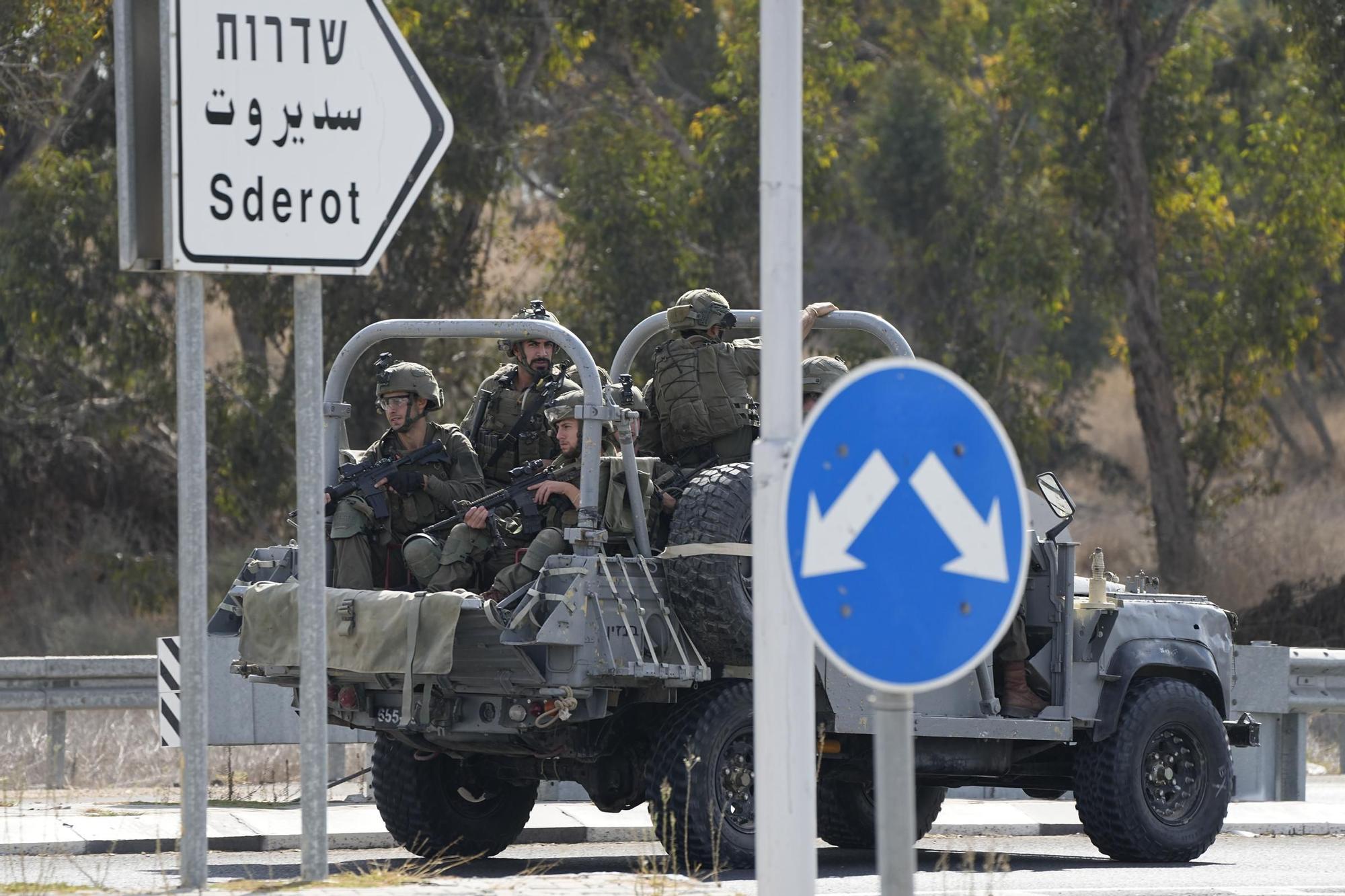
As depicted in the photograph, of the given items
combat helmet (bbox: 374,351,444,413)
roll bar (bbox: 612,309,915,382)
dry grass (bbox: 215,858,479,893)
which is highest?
roll bar (bbox: 612,309,915,382)

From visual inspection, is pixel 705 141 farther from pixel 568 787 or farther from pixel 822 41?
pixel 568 787

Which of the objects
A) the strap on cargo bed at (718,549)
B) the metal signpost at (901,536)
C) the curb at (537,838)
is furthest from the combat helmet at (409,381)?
the metal signpost at (901,536)

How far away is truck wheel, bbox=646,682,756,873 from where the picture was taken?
970 centimetres

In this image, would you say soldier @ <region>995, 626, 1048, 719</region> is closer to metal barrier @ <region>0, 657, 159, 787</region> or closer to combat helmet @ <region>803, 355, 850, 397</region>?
combat helmet @ <region>803, 355, 850, 397</region>

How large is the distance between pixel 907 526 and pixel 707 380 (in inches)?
248

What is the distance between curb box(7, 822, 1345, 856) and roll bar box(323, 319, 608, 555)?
2086mm

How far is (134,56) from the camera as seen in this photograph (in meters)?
6.12

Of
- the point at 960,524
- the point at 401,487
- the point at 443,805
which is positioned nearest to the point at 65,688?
the point at 443,805

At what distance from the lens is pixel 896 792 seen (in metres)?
4.56

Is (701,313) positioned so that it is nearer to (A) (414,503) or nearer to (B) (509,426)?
(B) (509,426)

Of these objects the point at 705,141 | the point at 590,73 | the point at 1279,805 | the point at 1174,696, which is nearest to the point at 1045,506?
the point at 1174,696

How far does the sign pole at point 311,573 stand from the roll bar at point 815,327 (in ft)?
15.8

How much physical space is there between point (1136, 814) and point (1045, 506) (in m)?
1.57

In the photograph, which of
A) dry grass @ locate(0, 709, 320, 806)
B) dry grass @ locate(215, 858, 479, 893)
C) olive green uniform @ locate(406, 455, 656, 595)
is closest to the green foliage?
dry grass @ locate(0, 709, 320, 806)
